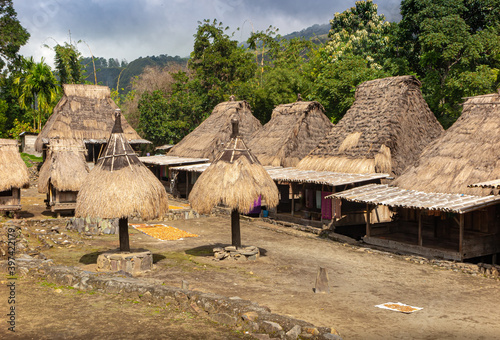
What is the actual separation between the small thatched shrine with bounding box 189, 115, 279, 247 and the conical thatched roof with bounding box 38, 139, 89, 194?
9.25 metres

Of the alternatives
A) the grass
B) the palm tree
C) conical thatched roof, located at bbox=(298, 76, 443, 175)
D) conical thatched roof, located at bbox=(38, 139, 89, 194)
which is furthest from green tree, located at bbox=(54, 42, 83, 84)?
conical thatched roof, located at bbox=(298, 76, 443, 175)

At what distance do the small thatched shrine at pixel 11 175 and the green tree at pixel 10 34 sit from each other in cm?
2264

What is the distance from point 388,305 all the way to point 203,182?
7014mm

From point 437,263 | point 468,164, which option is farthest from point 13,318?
point 468,164

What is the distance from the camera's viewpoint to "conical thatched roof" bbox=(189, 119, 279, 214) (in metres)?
14.4

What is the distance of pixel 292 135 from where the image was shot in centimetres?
2647

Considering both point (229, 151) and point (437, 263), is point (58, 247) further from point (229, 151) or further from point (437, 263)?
point (437, 263)

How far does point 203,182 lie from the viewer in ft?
49.1

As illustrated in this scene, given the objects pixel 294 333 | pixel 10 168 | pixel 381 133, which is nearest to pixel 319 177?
Result: pixel 381 133

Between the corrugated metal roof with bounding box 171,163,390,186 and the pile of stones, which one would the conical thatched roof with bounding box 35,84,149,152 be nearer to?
the corrugated metal roof with bounding box 171,163,390,186

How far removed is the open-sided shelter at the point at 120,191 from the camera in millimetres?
12633

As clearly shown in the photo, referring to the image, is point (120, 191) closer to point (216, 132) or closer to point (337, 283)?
point (337, 283)

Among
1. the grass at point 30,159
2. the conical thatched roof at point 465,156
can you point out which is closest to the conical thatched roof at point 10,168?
the conical thatched roof at point 465,156

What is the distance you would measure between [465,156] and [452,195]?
2.17m
